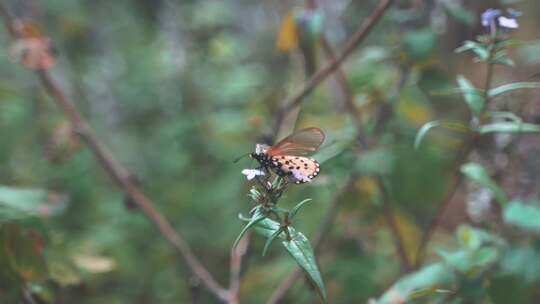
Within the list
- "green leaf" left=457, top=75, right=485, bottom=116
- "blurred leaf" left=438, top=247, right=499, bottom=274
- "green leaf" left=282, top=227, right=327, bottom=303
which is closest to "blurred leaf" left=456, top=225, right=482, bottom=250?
"blurred leaf" left=438, top=247, right=499, bottom=274

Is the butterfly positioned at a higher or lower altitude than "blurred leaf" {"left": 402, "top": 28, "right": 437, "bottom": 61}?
lower

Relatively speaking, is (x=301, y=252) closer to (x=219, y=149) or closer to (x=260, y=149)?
(x=260, y=149)

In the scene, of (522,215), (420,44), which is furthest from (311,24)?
(522,215)

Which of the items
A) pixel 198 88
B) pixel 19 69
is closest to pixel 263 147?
pixel 198 88

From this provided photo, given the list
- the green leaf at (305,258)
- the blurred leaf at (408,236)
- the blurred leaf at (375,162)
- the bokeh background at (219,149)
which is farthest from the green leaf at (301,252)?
the blurred leaf at (408,236)

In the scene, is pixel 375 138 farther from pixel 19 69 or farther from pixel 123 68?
pixel 19 69

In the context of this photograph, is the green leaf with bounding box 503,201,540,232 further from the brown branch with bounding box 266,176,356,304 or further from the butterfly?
the butterfly
